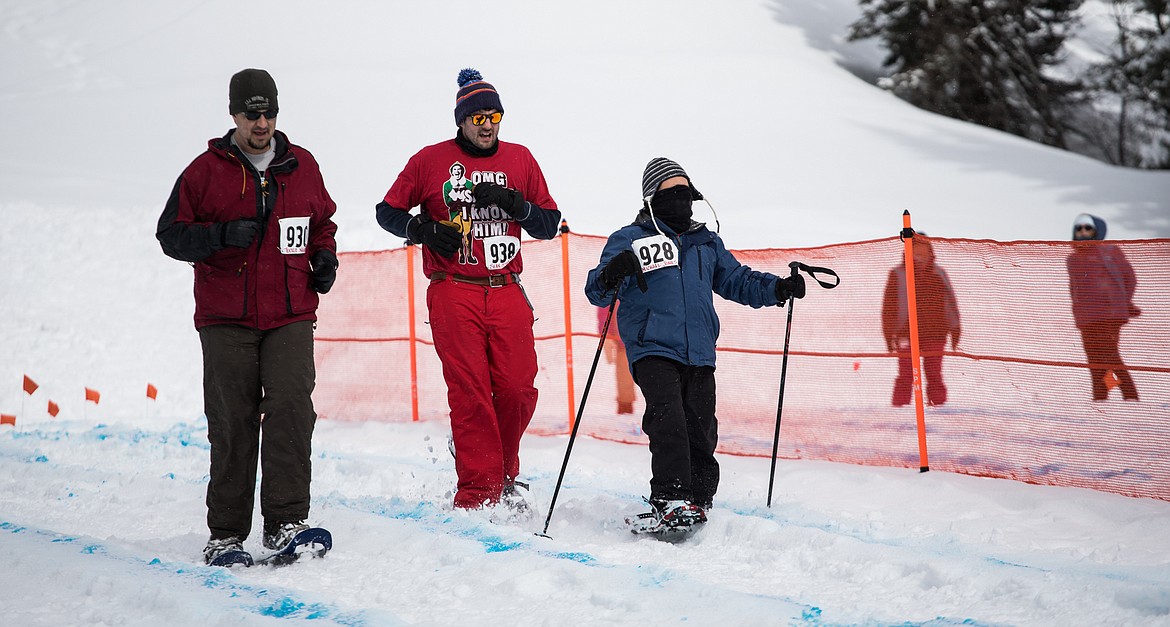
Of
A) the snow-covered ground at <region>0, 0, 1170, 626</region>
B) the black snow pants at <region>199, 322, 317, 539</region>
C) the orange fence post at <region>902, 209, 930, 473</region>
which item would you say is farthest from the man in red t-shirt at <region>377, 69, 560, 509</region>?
the orange fence post at <region>902, 209, 930, 473</region>

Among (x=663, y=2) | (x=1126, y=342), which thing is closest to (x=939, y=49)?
(x=663, y=2)

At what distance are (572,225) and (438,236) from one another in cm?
1566

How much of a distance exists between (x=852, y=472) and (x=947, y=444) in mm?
695

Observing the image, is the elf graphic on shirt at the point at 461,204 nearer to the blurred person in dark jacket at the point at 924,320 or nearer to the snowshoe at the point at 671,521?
the snowshoe at the point at 671,521

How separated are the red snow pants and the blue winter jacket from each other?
0.50 meters

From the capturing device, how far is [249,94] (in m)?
4.28

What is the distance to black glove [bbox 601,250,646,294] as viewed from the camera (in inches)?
189

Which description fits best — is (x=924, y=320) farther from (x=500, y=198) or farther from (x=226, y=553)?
(x=226, y=553)

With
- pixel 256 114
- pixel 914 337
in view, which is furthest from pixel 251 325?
pixel 914 337

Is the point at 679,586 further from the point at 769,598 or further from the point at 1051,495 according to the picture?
the point at 1051,495

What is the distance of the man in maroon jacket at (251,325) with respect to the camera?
427 centimetres

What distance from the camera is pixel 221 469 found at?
4320 mm

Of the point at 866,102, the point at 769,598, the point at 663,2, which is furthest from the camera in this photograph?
the point at 663,2

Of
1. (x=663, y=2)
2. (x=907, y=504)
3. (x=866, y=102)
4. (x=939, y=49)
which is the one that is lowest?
(x=907, y=504)
